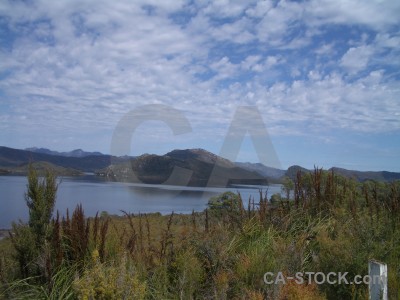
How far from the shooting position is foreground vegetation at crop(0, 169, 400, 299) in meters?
3.91

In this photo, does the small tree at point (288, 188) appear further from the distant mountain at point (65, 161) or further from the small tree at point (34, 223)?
the distant mountain at point (65, 161)

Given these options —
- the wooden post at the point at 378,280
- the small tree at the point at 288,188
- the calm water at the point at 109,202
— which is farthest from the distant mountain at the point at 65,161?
the wooden post at the point at 378,280

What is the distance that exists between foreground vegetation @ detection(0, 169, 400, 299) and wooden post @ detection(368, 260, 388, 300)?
382 mm

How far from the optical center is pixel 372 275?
343 cm

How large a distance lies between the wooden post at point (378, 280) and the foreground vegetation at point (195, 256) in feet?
1.25

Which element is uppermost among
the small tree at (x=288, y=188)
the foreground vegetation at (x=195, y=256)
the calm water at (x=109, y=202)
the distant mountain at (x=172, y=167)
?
the distant mountain at (x=172, y=167)

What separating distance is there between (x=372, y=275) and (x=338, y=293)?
1.01 meters

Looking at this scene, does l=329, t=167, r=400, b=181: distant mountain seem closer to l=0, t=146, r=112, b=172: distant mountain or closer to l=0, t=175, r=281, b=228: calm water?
l=0, t=175, r=281, b=228: calm water

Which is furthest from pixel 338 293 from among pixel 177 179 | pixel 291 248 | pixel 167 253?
pixel 177 179

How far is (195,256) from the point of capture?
500cm

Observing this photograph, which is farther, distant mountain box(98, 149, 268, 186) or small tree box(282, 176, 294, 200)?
distant mountain box(98, 149, 268, 186)

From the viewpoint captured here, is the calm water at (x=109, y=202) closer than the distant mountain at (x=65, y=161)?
Yes

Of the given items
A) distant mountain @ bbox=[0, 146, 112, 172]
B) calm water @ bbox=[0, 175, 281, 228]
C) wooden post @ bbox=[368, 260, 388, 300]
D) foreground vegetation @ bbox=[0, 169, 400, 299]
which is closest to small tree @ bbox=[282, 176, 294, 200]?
foreground vegetation @ bbox=[0, 169, 400, 299]

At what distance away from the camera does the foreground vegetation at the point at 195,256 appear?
3914 millimetres
